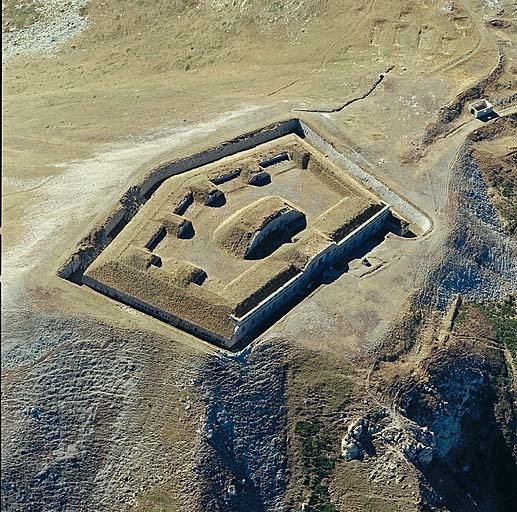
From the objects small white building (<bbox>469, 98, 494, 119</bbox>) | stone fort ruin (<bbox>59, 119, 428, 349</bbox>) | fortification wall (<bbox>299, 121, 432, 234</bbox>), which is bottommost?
small white building (<bbox>469, 98, 494, 119</bbox>)

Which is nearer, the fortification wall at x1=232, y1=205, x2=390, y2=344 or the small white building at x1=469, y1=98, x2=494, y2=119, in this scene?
the fortification wall at x1=232, y1=205, x2=390, y2=344

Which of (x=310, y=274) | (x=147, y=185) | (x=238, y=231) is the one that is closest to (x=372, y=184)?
(x=310, y=274)

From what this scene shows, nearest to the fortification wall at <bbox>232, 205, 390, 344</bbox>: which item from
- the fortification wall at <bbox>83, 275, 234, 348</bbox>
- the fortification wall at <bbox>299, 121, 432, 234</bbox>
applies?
the fortification wall at <bbox>83, 275, 234, 348</bbox>

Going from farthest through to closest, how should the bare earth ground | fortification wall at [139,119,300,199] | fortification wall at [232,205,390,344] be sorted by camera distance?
fortification wall at [139,119,300,199]
fortification wall at [232,205,390,344]
the bare earth ground

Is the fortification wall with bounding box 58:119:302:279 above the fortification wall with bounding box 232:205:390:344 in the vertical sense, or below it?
above

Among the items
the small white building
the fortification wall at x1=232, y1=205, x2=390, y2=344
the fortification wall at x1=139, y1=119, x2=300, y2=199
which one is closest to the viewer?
the fortification wall at x1=232, y1=205, x2=390, y2=344

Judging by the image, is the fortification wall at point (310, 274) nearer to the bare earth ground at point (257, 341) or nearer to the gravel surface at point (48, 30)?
the bare earth ground at point (257, 341)

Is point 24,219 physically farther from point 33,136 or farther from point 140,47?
point 140,47

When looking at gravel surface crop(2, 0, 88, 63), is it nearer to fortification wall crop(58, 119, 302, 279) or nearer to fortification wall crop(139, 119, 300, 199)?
fortification wall crop(139, 119, 300, 199)
